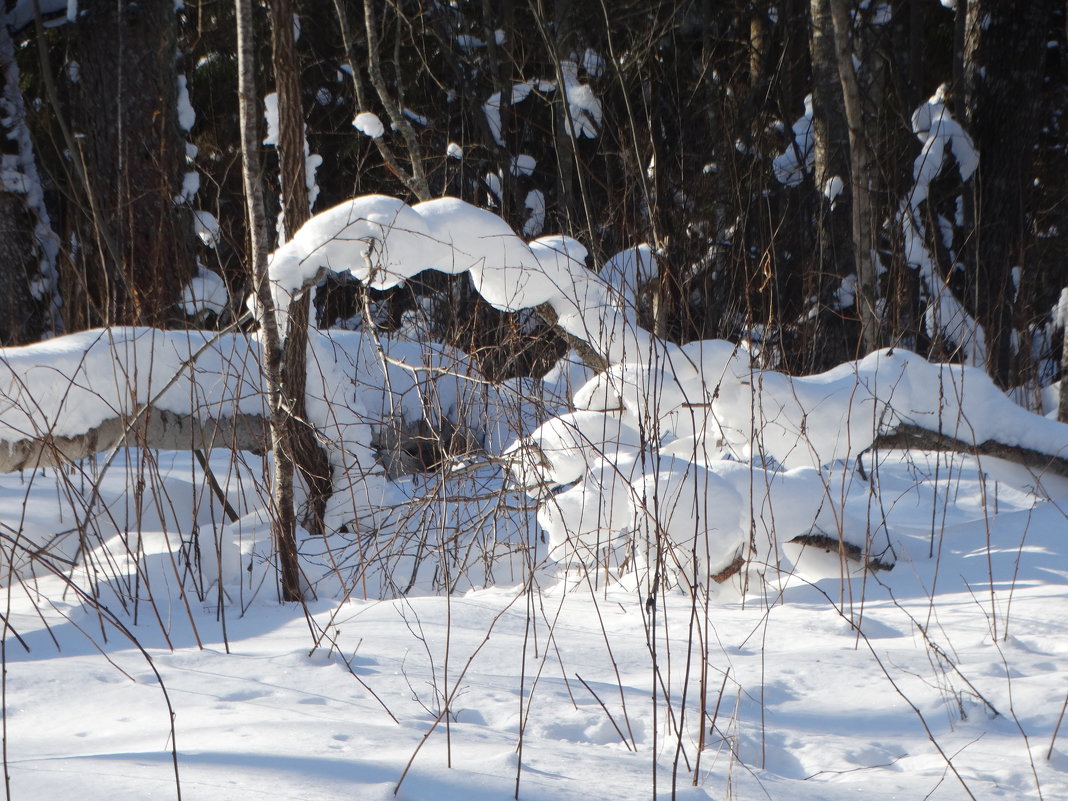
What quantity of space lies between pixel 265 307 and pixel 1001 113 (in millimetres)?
6069

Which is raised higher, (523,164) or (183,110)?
(523,164)

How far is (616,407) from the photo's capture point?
10.5 feet

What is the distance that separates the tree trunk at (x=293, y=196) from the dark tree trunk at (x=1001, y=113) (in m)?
4.83

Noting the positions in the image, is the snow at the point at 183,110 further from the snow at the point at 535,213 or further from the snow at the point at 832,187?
the snow at the point at 832,187

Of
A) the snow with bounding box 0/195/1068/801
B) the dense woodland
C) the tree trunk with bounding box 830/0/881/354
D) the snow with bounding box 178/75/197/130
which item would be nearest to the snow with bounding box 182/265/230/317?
the dense woodland

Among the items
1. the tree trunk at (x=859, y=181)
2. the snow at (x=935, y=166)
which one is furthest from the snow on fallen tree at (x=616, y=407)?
the snow at (x=935, y=166)

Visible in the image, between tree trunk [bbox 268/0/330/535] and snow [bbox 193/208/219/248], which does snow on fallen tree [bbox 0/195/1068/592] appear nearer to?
tree trunk [bbox 268/0/330/535]

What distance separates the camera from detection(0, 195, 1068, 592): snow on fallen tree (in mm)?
2785

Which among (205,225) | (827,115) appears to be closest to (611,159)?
(827,115)

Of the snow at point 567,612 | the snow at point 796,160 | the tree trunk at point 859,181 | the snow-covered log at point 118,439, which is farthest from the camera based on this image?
the snow at point 796,160

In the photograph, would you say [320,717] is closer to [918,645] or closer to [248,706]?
[248,706]

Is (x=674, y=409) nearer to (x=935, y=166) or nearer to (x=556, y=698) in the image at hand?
(x=556, y=698)

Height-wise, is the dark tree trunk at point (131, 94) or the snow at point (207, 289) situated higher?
the dark tree trunk at point (131, 94)

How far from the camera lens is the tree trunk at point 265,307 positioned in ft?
8.93
